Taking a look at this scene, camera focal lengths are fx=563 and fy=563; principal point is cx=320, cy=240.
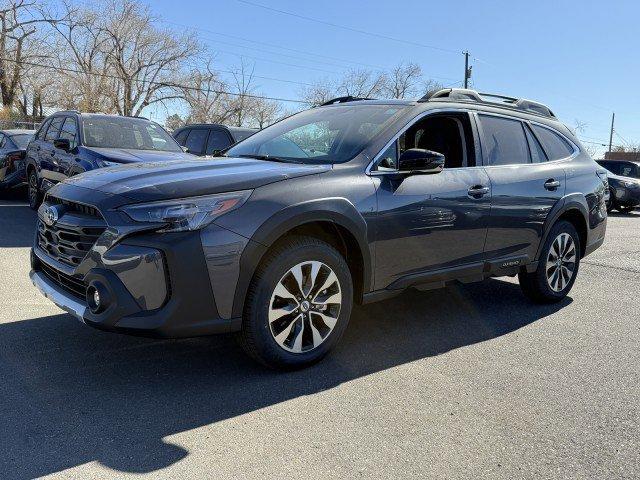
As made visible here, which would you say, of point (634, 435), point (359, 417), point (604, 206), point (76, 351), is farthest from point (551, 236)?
point (76, 351)

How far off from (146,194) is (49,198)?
104 centimetres

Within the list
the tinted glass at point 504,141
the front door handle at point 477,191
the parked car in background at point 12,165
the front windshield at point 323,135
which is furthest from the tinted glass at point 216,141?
the front door handle at point 477,191

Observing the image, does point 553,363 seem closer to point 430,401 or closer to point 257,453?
point 430,401

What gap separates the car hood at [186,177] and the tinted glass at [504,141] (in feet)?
5.80

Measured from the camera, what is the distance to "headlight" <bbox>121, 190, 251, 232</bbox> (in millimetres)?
2988

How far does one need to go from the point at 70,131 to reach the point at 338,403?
6984mm

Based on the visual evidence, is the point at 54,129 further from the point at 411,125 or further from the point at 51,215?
the point at 411,125

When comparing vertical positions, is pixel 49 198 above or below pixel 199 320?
above

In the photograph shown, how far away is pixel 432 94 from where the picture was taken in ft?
15.1

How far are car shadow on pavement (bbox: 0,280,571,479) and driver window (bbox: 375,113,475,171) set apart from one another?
140 cm

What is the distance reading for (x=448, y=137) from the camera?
4.67 meters

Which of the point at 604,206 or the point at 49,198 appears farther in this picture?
the point at 604,206

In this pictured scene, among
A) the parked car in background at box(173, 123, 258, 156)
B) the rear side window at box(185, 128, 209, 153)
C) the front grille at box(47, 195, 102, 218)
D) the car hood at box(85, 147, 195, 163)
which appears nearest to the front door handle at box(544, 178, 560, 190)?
the front grille at box(47, 195, 102, 218)

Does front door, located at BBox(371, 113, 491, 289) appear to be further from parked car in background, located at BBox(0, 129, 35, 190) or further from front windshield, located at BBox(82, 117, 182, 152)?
parked car in background, located at BBox(0, 129, 35, 190)
